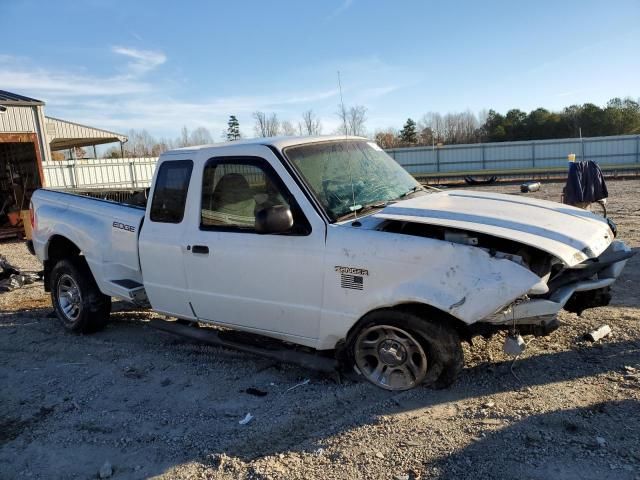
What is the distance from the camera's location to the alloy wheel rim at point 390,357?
3.83 m

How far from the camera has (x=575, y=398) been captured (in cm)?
370

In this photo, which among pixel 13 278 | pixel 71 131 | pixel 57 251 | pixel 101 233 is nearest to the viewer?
pixel 101 233

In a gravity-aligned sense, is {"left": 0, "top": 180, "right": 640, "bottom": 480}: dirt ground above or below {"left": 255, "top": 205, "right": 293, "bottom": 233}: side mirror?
below

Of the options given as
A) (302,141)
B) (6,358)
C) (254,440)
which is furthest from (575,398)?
(6,358)

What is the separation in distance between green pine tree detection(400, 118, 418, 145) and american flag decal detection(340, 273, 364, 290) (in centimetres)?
6005

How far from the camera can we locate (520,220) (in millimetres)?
3902

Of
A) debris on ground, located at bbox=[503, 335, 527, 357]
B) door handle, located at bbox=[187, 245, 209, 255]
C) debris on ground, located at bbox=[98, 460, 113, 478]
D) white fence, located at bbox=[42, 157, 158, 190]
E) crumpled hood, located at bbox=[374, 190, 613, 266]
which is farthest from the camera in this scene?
white fence, located at bbox=[42, 157, 158, 190]

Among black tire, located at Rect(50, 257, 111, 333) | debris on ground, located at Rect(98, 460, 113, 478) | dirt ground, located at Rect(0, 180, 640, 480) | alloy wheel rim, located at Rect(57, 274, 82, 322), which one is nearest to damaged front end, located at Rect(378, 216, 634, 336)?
dirt ground, located at Rect(0, 180, 640, 480)

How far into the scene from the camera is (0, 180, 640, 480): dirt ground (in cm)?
314

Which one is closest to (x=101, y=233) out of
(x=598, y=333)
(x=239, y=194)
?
(x=239, y=194)

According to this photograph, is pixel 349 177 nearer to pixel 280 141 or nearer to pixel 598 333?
pixel 280 141

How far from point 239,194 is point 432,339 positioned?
79.5 inches

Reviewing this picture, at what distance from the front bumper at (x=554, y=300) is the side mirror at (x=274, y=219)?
5.19ft

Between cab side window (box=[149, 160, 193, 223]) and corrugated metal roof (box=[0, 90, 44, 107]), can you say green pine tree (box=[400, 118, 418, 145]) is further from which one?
cab side window (box=[149, 160, 193, 223])
